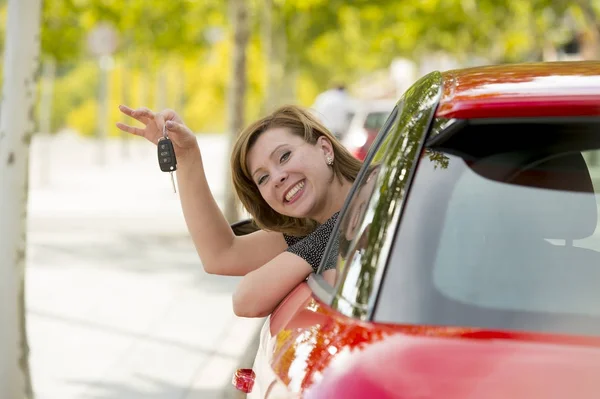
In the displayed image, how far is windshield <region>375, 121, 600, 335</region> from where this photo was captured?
75.5 inches

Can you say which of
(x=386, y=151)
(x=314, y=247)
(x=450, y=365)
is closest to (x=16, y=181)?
(x=314, y=247)

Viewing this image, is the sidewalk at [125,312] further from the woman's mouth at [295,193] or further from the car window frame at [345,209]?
the car window frame at [345,209]

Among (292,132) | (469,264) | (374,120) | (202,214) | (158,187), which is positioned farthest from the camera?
(158,187)

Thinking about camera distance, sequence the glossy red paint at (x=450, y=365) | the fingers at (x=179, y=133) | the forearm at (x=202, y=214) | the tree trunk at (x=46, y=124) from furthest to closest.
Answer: the tree trunk at (x=46, y=124) < the forearm at (x=202, y=214) < the fingers at (x=179, y=133) < the glossy red paint at (x=450, y=365)

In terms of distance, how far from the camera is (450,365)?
1.78 meters

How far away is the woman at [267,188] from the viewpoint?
318 cm

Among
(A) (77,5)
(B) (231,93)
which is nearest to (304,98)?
(A) (77,5)

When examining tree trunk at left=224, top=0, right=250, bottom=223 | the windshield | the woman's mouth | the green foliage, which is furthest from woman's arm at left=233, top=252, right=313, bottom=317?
the green foliage

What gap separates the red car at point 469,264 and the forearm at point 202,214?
3.68ft

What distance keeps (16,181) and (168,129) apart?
275 centimetres

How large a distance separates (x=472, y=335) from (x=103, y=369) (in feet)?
18.6

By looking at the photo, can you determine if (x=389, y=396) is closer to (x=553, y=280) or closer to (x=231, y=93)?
(x=553, y=280)

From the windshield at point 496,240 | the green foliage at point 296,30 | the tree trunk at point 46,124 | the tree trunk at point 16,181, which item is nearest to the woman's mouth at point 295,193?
the windshield at point 496,240

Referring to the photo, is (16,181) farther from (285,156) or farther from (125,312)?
(125,312)
